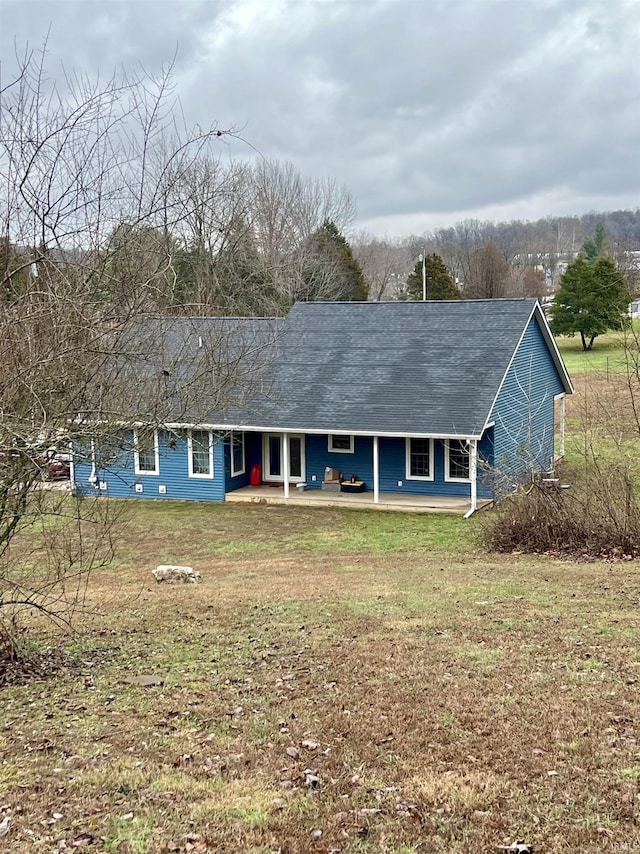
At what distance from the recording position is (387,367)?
2433cm

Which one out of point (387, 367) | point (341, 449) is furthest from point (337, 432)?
point (387, 367)

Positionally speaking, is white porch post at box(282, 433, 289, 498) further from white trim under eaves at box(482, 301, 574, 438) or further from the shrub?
the shrub

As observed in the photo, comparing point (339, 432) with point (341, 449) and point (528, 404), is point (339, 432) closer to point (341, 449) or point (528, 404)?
point (341, 449)

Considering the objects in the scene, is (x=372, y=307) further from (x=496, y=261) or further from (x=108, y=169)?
(x=496, y=261)

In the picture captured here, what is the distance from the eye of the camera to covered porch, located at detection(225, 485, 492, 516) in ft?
71.6

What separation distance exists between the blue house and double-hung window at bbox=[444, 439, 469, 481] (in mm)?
43

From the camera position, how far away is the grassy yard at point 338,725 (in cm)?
479

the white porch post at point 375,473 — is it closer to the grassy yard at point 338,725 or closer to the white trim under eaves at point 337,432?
the white trim under eaves at point 337,432

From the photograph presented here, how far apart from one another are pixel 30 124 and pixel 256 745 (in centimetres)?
509

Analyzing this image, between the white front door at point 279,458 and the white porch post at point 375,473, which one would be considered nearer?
the white porch post at point 375,473

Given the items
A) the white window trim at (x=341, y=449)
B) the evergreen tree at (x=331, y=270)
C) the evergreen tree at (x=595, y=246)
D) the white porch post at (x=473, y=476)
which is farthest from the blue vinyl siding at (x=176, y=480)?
the evergreen tree at (x=595, y=246)

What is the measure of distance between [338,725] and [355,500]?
54.2 feet

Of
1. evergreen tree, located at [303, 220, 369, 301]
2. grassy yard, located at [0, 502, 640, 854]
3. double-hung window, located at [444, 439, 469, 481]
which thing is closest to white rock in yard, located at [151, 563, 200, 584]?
grassy yard, located at [0, 502, 640, 854]

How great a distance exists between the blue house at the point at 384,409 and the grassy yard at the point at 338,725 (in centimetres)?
1023
